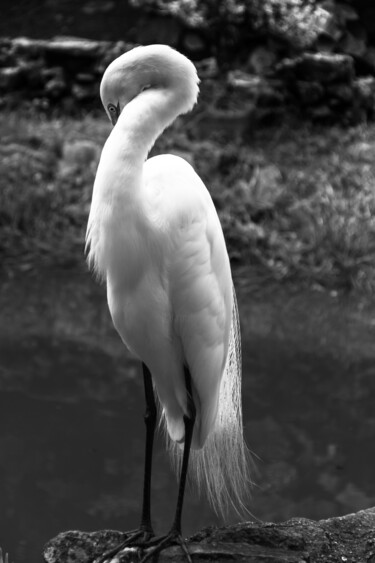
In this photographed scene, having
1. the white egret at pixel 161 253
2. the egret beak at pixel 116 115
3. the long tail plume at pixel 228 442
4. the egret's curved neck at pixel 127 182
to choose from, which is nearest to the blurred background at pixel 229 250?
the long tail plume at pixel 228 442

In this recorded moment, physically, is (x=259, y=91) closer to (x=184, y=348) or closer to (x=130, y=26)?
(x=130, y=26)

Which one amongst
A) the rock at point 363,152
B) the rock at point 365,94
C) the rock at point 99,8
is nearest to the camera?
the rock at point 363,152

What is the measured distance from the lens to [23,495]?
385 cm

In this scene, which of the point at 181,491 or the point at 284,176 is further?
the point at 284,176

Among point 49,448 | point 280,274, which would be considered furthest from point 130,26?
point 49,448

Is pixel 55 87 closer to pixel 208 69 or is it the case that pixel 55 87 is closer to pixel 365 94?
pixel 208 69

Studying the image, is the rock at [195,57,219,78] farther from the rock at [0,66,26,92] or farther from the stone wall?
the rock at [0,66,26,92]

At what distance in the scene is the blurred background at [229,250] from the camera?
4.07 meters

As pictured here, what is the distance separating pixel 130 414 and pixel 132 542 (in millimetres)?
1954

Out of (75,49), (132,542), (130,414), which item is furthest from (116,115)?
(75,49)

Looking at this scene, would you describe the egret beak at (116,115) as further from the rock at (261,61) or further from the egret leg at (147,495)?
the rock at (261,61)

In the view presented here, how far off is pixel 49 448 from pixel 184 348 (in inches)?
71.1

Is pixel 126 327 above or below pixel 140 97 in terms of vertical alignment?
below

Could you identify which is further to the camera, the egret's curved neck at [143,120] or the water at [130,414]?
the water at [130,414]
